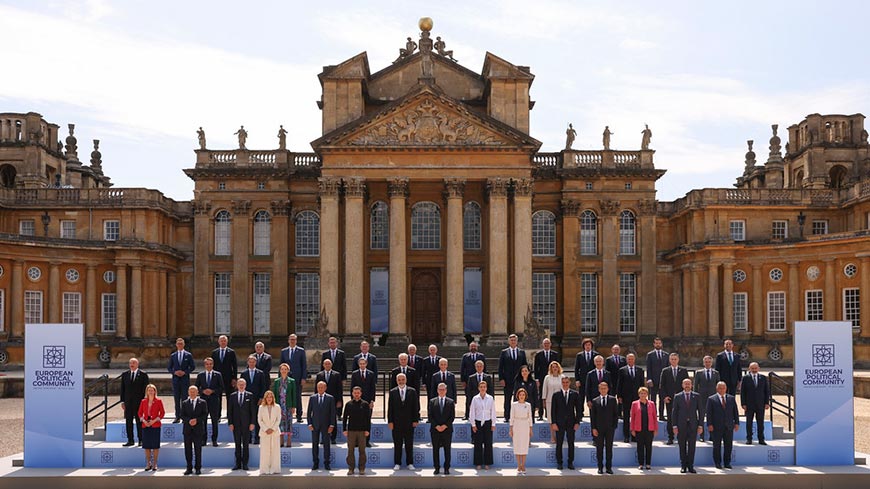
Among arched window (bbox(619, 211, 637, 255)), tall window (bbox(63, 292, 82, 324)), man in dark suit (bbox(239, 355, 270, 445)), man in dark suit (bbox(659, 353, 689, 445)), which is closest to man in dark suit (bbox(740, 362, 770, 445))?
man in dark suit (bbox(659, 353, 689, 445))

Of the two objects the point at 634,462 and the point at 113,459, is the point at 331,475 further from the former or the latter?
the point at 634,462

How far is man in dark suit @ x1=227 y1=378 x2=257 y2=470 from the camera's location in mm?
16562

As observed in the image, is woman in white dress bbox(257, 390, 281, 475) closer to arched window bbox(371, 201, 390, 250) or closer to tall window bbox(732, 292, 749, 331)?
arched window bbox(371, 201, 390, 250)

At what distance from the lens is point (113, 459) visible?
1733 centimetres

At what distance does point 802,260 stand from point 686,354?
6876mm

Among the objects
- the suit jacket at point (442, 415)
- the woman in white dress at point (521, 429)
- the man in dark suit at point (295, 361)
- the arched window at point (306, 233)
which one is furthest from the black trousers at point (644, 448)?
the arched window at point (306, 233)

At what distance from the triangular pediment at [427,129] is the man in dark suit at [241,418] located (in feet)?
72.4

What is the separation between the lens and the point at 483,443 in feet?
56.3

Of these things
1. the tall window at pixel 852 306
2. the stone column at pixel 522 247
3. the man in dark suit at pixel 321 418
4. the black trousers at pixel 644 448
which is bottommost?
the black trousers at pixel 644 448

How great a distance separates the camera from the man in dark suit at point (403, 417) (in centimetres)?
1679

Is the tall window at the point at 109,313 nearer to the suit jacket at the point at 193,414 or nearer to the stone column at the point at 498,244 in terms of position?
the stone column at the point at 498,244

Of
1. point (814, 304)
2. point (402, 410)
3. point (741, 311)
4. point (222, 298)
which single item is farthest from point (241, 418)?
point (814, 304)

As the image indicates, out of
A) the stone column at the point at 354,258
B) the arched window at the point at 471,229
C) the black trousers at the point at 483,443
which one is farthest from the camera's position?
the arched window at the point at 471,229

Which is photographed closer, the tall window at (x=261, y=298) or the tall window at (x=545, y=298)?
the tall window at (x=545, y=298)
